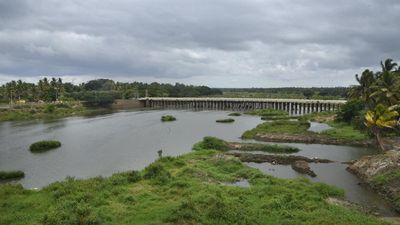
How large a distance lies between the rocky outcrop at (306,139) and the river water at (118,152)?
2711 millimetres

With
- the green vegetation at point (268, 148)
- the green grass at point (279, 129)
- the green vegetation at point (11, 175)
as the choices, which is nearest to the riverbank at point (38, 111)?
the green grass at point (279, 129)

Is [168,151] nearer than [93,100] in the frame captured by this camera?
Yes

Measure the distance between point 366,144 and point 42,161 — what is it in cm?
4382

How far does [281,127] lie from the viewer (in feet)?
231

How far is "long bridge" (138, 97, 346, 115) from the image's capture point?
113 metres

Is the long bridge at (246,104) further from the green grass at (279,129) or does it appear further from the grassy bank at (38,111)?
the grassy bank at (38,111)

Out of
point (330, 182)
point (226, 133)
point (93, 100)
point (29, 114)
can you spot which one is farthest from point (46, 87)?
point (330, 182)

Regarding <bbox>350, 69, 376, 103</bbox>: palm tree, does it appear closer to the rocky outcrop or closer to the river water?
the rocky outcrop

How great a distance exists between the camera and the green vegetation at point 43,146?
55969mm

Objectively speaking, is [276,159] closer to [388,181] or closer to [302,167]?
[302,167]

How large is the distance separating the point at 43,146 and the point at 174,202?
37264 mm

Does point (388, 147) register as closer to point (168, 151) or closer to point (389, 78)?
point (389, 78)

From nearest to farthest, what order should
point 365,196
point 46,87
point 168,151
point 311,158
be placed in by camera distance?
point 365,196, point 311,158, point 168,151, point 46,87

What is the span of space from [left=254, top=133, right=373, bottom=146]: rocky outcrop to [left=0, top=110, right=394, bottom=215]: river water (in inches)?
107
